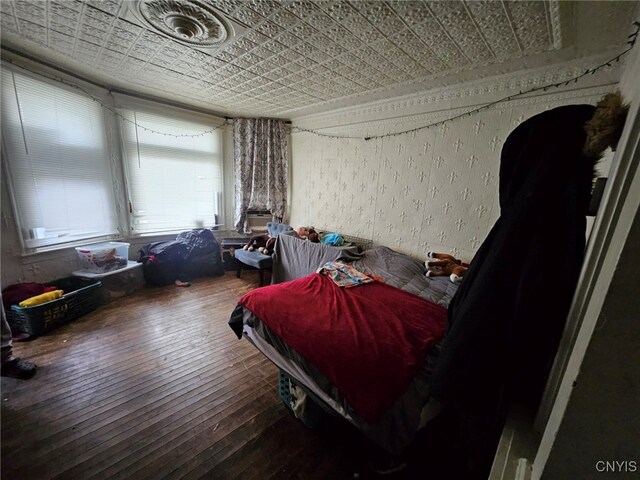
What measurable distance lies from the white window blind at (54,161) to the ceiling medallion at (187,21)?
1764 millimetres

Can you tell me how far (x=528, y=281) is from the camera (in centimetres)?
66

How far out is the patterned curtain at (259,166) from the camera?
4031 mm

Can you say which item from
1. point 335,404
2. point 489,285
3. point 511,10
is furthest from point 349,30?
point 335,404

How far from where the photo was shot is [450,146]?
2463 millimetres

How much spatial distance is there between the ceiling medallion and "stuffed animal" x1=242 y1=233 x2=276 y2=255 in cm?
227

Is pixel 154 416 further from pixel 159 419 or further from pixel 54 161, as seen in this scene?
pixel 54 161

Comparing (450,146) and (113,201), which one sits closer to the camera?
(450,146)

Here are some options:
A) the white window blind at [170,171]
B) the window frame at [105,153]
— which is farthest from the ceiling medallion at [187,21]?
the white window blind at [170,171]

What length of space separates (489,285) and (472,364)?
0.24m

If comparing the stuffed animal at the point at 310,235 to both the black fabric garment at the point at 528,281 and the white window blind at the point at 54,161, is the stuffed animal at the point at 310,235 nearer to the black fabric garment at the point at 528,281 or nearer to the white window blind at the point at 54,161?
the white window blind at the point at 54,161

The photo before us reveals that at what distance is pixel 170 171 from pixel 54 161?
4.06 feet

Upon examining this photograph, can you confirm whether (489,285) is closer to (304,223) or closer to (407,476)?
(407,476)

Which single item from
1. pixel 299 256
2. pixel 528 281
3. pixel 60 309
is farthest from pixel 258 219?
pixel 528 281

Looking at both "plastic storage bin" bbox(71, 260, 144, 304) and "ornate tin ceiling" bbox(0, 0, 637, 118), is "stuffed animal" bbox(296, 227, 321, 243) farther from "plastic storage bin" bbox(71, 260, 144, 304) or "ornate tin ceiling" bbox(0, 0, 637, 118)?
"plastic storage bin" bbox(71, 260, 144, 304)
